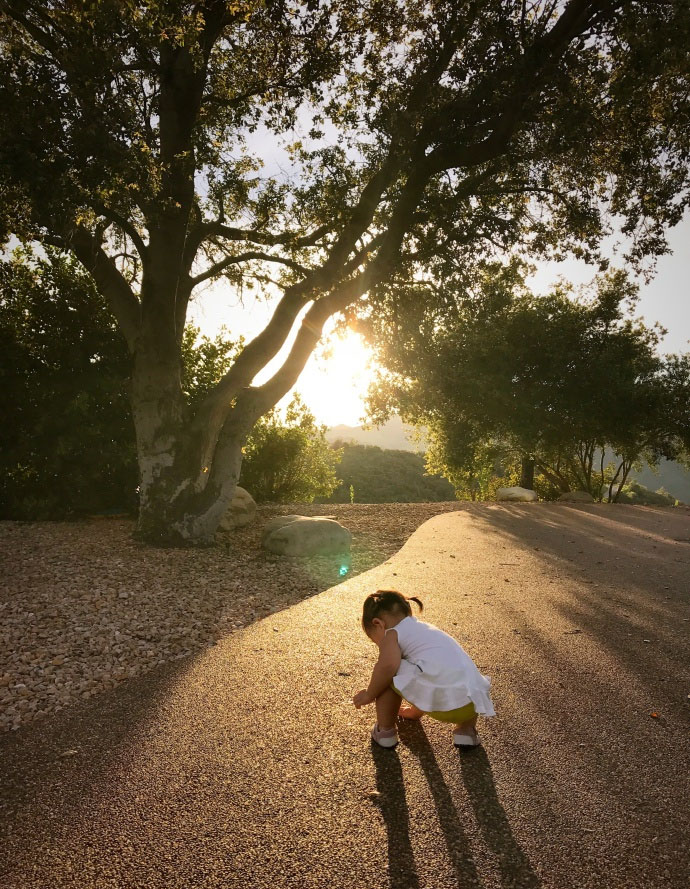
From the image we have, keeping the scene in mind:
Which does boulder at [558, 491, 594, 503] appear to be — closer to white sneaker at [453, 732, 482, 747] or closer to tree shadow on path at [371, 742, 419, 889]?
white sneaker at [453, 732, 482, 747]

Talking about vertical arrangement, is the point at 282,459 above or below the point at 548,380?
below

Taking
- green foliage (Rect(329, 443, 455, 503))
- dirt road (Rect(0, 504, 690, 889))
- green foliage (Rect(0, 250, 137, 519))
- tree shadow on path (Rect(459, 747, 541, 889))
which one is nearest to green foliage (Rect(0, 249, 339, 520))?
Result: green foliage (Rect(0, 250, 137, 519))

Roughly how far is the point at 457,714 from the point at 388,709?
37cm

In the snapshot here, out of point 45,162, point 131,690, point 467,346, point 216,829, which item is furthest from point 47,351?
point 467,346

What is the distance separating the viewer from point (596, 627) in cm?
462

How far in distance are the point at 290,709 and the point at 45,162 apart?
544 centimetres

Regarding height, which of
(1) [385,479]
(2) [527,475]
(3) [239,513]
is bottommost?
(3) [239,513]

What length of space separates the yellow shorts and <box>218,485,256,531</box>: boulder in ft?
23.2

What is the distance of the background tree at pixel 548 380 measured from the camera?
48.3 feet

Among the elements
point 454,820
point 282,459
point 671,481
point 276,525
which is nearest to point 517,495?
point 282,459

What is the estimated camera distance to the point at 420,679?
274 cm

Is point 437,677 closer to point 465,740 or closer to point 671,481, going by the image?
point 465,740

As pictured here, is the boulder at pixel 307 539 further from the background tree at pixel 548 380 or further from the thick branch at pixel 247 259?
the background tree at pixel 548 380

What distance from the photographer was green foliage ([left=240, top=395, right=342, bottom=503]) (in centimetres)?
1281
